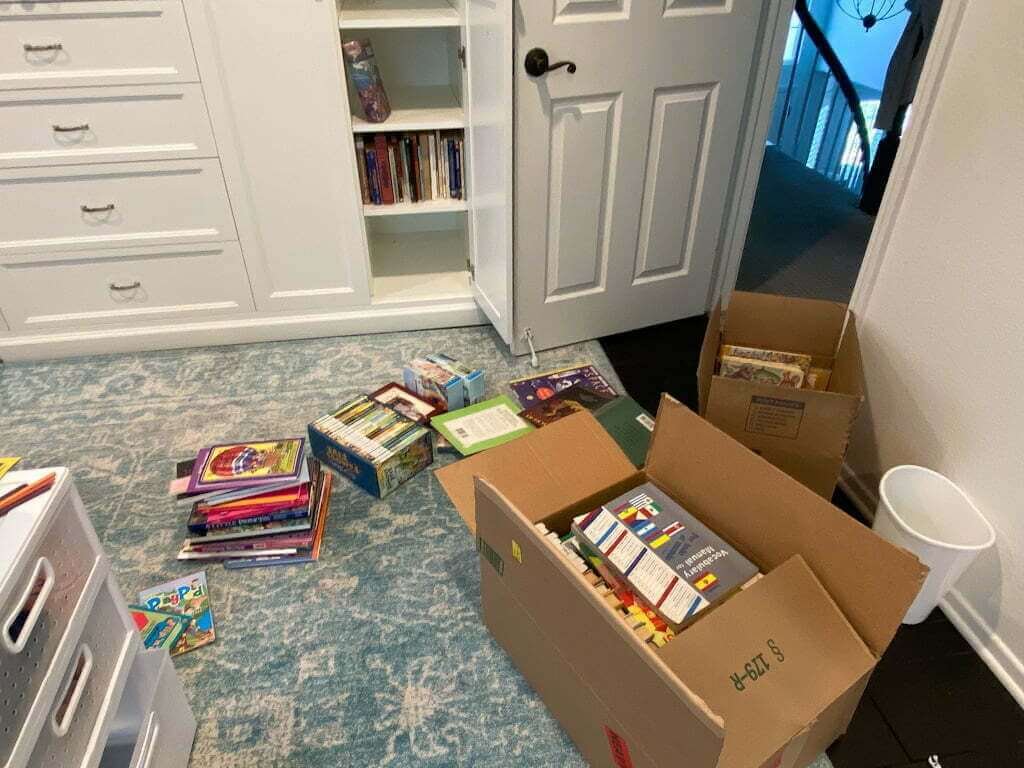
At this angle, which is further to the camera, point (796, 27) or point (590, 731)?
point (796, 27)

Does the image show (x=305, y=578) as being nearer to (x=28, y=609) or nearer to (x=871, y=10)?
(x=28, y=609)

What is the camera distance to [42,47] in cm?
182

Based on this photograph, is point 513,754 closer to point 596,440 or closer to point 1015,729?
point 596,440

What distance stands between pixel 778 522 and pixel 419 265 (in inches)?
70.6

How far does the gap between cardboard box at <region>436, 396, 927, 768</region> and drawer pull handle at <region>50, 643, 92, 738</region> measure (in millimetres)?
634

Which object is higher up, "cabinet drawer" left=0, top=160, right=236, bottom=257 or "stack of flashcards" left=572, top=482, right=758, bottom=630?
"cabinet drawer" left=0, top=160, right=236, bottom=257

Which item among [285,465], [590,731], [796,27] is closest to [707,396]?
[590,731]

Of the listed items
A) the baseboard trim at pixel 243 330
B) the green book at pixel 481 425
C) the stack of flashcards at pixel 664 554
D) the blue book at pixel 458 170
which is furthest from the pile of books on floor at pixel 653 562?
the blue book at pixel 458 170

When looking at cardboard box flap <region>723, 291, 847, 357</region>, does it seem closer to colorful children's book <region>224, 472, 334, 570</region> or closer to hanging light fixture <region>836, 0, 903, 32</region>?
colorful children's book <region>224, 472, 334, 570</region>

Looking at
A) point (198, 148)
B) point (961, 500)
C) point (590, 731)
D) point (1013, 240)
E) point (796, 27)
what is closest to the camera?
point (590, 731)

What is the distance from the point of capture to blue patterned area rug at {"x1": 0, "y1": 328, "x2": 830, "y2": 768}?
1292 millimetres

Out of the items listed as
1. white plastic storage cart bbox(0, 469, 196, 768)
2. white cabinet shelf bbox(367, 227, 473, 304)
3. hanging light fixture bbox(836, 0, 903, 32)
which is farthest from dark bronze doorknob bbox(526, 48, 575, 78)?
hanging light fixture bbox(836, 0, 903, 32)

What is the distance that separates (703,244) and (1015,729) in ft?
5.30

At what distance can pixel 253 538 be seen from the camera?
5.39ft
